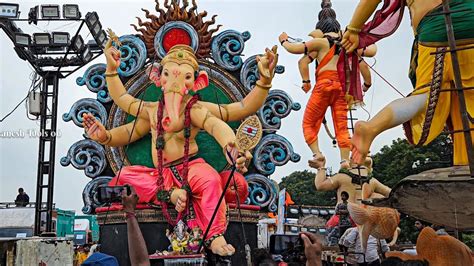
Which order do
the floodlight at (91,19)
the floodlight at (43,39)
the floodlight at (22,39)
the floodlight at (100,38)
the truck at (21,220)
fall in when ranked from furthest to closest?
1. the truck at (21,220)
2. the floodlight at (43,39)
3. the floodlight at (22,39)
4. the floodlight at (100,38)
5. the floodlight at (91,19)

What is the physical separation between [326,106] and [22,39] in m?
5.41

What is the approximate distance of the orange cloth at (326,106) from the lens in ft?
23.3

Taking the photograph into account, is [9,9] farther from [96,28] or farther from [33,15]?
[96,28]

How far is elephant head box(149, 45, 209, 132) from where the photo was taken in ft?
19.8

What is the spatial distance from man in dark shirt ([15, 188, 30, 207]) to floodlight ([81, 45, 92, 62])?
11.1 feet

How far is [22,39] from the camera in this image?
A: 31.7ft

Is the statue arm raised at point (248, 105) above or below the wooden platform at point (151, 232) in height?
above

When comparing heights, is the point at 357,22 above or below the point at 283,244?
above

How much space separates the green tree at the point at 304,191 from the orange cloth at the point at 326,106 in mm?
16805

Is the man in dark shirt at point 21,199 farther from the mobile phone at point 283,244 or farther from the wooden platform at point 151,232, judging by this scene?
the mobile phone at point 283,244

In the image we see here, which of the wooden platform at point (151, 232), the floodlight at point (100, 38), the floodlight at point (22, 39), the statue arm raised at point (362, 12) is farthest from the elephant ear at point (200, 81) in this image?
the floodlight at point (22, 39)

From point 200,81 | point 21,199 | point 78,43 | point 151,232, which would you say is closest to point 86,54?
point 78,43

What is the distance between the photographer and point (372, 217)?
3.89m

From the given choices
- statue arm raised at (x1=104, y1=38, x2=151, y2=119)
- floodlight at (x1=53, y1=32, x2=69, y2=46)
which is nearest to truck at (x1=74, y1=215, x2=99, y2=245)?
floodlight at (x1=53, y1=32, x2=69, y2=46)
